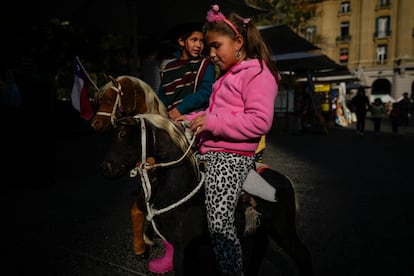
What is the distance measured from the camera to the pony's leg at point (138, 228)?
2.75 metres

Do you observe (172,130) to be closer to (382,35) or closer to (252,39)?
(252,39)

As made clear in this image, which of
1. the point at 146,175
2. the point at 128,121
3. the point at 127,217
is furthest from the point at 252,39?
the point at 127,217

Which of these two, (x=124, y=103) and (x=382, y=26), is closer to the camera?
(x=124, y=103)

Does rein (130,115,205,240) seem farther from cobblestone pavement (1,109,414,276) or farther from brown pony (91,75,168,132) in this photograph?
cobblestone pavement (1,109,414,276)

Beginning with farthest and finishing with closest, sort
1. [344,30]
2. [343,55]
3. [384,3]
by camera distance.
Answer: [344,30]
[343,55]
[384,3]

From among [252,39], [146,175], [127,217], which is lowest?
[127,217]

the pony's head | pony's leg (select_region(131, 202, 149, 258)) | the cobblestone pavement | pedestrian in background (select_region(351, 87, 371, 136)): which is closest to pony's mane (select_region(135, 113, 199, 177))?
the pony's head

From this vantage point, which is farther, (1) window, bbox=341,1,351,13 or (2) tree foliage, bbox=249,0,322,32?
(1) window, bbox=341,1,351,13

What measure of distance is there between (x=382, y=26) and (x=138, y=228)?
48.7 m

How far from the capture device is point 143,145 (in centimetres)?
177

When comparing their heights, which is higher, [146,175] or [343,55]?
[343,55]

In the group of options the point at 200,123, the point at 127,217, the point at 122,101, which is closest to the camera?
the point at 200,123

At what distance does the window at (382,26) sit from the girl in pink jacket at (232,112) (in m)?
47.9

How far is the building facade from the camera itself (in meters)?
40.2
